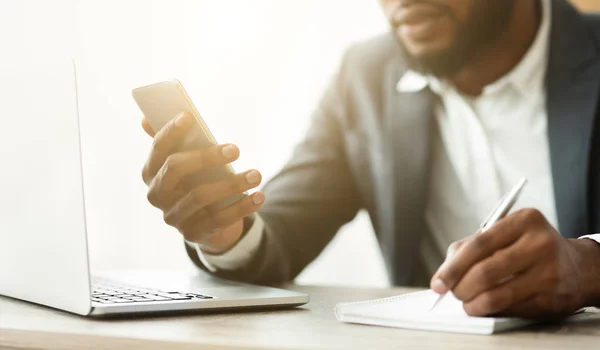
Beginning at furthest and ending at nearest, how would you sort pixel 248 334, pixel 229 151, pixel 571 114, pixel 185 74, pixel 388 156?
pixel 185 74 → pixel 388 156 → pixel 571 114 → pixel 229 151 → pixel 248 334

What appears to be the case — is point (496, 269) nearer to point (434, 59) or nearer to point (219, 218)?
point (219, 218)

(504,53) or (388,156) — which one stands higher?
(504,53)

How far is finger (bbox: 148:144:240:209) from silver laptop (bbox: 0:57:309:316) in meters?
0.12

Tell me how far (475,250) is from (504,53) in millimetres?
1101

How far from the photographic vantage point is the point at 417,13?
1485mm

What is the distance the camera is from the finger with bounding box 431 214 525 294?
61 cm

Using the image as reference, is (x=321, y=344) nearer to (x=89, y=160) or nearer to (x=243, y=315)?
(x=243, y=315)

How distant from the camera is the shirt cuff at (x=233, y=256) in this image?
1.02 m

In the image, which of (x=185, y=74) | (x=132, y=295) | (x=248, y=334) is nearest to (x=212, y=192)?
(x=132, y=295)

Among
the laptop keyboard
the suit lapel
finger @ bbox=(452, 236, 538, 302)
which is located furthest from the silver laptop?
the suit lapel

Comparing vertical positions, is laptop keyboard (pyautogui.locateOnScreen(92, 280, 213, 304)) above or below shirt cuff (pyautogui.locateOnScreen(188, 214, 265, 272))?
above

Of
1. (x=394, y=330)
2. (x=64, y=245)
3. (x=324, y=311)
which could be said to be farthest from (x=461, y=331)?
(x=64, y=245)

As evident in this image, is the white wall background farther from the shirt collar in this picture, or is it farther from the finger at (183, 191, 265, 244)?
the finger at (183, 191, 265, 244)

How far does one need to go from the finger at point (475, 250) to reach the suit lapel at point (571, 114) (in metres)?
0.79
